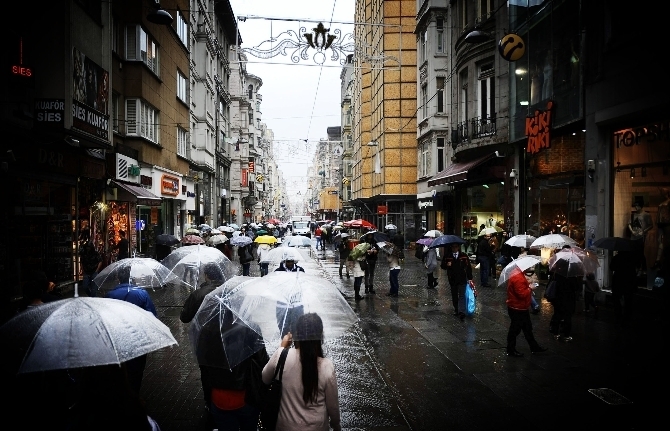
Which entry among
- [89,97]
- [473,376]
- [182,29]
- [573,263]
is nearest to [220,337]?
[473,376]

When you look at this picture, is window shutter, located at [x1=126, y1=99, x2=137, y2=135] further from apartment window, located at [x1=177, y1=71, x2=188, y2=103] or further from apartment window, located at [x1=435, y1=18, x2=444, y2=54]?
apartment window, located at [x1=435, y1=18, x2=444, y2=54]

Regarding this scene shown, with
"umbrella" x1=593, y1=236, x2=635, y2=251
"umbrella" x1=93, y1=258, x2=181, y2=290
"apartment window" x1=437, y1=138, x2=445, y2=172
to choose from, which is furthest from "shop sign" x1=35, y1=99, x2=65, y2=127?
"apartment window" x1=437, y1=138, x2=445, y2=172

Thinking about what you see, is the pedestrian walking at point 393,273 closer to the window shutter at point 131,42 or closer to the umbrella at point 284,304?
the umbrella at point 284,304

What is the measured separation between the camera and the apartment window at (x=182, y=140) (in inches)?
1206

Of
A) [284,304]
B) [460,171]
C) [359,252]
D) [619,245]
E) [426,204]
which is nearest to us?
[284,304]

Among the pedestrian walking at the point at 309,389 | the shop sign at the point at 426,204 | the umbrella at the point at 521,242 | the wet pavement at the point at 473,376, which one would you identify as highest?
the shop sign at the point at 426,204

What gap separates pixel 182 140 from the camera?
3184cm

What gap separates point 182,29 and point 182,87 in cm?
341

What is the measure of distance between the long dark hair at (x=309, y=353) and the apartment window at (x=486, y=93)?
20550 mm

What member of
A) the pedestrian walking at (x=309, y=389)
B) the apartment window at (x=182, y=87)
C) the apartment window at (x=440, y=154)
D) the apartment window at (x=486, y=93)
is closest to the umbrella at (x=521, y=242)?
the apartment window at (x=486, y=93)

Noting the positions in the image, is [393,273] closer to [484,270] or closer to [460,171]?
[484,270]

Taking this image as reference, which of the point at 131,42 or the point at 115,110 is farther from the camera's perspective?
the point at 131,42

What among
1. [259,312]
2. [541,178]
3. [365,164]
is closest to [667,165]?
[541,178]

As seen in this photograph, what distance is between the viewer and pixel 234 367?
165 inches
